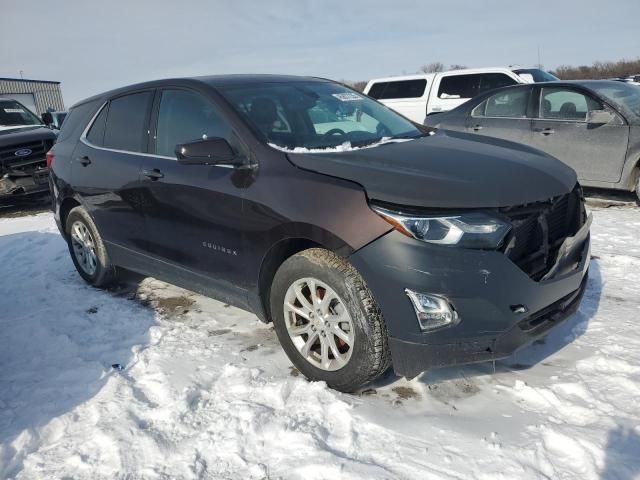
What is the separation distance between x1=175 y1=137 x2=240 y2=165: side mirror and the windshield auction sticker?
116cm

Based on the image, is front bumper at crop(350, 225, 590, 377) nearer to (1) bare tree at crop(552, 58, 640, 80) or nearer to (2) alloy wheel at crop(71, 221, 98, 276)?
(2) alloy wheel at crop(71, 221, 98, 276)

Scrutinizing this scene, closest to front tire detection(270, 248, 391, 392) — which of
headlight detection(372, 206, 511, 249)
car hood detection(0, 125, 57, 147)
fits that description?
headlight detection(372, 206, 511, 249)

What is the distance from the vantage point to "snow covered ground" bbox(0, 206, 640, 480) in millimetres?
2287

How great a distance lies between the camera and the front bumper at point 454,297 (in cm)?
237

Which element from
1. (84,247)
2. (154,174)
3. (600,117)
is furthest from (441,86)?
(154,174)

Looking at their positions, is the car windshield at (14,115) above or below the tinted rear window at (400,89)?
below

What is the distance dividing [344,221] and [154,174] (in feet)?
5.57

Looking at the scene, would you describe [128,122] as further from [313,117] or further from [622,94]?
[622,94]

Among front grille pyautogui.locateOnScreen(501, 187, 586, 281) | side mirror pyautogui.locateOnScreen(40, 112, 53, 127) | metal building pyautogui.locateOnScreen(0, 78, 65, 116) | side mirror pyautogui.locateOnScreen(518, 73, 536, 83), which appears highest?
side mirror pyautogui.locateOnScreen(518, 73, 536, 83)

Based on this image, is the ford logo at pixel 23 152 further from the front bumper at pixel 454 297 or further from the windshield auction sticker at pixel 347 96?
the front bumper at pixel 454 297

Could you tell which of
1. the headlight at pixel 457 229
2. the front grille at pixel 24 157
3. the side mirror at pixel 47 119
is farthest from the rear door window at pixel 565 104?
the side mirror at pixel 47 119

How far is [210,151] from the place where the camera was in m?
3.00

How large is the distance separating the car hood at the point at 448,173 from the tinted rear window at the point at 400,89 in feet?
28.6

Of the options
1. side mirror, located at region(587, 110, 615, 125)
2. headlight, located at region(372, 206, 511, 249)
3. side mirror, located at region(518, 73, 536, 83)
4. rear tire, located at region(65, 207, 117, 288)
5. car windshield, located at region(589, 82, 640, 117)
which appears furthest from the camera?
side mirror, located at region(518, 73, 536, 83)
